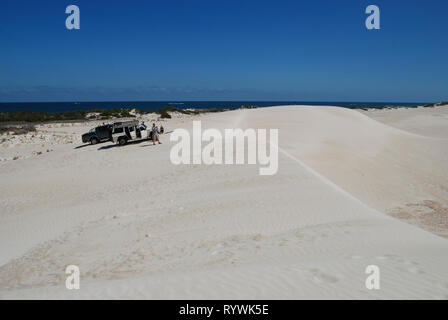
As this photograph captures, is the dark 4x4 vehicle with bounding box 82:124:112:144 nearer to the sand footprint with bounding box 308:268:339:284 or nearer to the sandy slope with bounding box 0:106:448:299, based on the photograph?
the sandy slope with bounding box 0:106:448:299

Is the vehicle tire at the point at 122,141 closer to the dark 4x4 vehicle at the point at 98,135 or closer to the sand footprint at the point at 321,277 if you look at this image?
the dark 4x4 vehicle at the point at 98,135

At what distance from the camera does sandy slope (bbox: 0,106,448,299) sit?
15.6ft

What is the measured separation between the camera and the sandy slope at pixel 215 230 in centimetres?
Answer: 477

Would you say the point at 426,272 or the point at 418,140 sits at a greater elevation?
the point at 418,140

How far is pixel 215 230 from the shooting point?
314 inches

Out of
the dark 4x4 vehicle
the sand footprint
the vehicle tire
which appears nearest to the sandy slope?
the sand footprint

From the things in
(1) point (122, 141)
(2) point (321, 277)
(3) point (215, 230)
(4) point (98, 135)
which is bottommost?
(3) point (215, 230)

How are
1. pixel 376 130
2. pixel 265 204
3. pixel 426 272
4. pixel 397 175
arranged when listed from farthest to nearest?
pixel 376 130 < pixel 397 175 < pixel 265 204 < pixel 426 272

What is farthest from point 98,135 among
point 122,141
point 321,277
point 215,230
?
point 321,277

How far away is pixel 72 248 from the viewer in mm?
7738

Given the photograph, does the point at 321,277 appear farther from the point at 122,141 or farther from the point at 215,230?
the point at 122,141

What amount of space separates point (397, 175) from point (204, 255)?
14416mm
